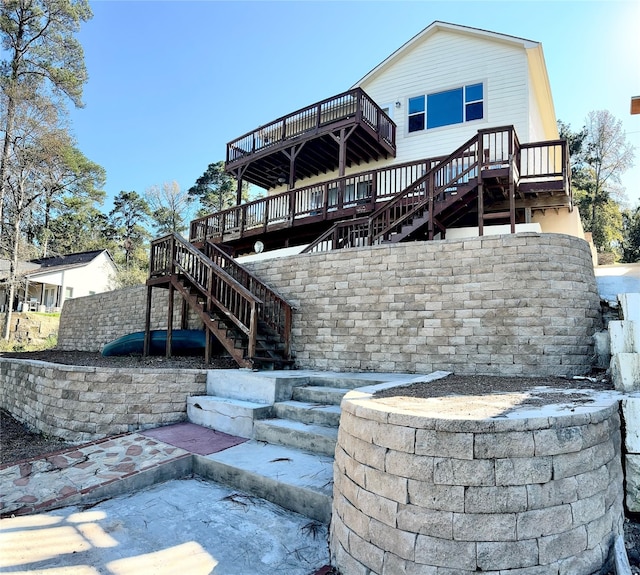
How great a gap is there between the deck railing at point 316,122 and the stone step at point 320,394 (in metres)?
8.70

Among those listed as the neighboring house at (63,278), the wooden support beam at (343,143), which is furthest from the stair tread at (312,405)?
the neighboring house at (63,278)

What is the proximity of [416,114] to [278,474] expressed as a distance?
39.6 feet

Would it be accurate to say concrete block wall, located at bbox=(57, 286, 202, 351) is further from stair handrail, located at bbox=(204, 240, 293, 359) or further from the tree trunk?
the tree trunk

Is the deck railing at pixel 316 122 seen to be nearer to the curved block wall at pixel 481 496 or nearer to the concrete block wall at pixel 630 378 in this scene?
the concrete block wall at pixel 630 378

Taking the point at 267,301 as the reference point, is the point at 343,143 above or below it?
above

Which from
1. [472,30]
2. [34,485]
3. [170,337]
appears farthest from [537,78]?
[34,485]

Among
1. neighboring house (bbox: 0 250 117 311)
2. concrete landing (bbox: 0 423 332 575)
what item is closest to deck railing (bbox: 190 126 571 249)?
concrete landing (bbox: 0 423 332 575)

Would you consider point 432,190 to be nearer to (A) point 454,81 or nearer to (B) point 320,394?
(B) point 320,394

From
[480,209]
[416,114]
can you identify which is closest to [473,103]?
[416,114]

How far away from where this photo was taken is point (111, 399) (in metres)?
5.60

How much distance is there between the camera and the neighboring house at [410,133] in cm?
1005

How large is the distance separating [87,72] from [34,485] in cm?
2006

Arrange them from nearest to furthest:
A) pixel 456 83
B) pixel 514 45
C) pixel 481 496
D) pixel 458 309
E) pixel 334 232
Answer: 1. pixel 481 496
2. pixel 458 309
3. pixel 334 232
4. pixel 514 45
5. pixel 456 83

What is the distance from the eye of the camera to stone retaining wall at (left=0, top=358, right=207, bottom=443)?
5.55 meters
